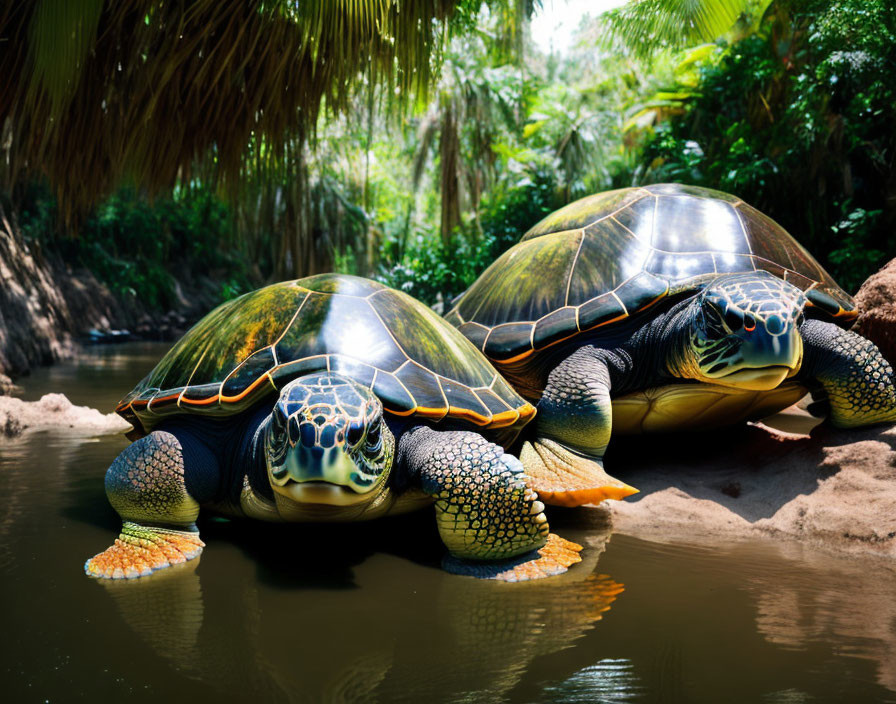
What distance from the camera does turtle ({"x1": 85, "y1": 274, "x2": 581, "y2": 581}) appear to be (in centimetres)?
241

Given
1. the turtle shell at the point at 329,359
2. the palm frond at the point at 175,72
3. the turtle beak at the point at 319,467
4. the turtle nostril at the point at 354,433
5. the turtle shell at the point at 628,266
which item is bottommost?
the turtle beak at the point at 319,467

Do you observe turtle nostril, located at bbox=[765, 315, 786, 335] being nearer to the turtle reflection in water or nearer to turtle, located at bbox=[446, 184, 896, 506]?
turtle, located at bbox=[446, 184, 896, 506]

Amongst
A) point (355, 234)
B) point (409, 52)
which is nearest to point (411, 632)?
point (409, 52)

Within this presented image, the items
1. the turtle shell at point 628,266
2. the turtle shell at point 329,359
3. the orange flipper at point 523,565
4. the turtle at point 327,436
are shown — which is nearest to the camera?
the turtle at point 327,436

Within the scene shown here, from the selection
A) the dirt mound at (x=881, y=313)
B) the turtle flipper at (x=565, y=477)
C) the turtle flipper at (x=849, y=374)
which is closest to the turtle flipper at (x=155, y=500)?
the turtle flipper at (x=565, y=477)

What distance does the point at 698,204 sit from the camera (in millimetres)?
4328

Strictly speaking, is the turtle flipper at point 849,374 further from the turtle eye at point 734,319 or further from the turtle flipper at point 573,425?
the turtle flipper at point 573,425

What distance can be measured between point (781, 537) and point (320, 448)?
2088 mm

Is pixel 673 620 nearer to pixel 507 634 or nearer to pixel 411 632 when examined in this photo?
pixel 507 634

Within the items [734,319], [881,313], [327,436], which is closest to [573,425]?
[734,319]

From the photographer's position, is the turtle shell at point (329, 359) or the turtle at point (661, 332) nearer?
the turtle shell at point (329, 359)

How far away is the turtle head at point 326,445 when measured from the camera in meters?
2.28

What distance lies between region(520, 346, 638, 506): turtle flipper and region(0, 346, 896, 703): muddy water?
0.39 m

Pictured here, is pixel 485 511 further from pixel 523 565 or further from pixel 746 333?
pixel 746 333
